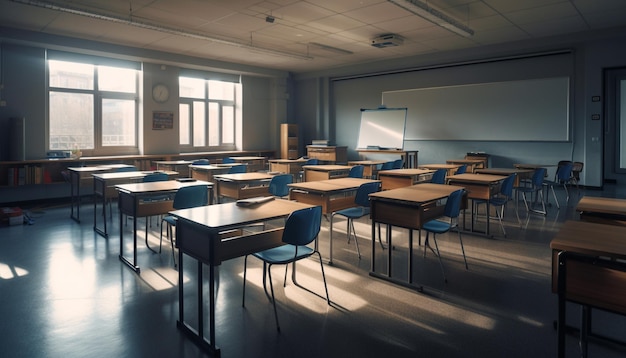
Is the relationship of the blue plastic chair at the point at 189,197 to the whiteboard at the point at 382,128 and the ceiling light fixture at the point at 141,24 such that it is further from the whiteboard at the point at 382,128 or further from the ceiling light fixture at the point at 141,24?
the whiteboard at the point at 382,128

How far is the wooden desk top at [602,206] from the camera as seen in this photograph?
2.93 meters

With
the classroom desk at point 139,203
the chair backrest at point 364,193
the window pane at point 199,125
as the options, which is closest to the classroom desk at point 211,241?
the classroom desk at point 139,203

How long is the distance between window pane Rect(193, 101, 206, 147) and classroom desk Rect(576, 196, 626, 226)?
955 cm

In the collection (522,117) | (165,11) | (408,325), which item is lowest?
(408,325)

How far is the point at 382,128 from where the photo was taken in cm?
1118

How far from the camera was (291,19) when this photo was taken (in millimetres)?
7070

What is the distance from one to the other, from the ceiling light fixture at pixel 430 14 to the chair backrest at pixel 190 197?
11.2ft

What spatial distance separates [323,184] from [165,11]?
410 cm

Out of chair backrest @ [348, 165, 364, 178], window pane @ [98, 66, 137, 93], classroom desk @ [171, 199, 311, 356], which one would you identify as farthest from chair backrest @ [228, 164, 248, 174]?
window pane @ [98, 66, 137, 93]

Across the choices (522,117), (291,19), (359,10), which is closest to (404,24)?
(359,10)

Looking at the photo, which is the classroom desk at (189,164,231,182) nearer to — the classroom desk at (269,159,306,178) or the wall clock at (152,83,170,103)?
the classroom desk at (269,159,306,178)

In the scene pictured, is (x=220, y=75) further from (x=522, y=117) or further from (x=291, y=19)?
(x=522, y=117)

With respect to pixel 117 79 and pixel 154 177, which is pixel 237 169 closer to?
pixel 154 177

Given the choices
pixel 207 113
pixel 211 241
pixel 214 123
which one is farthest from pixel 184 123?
pixel 211 241
